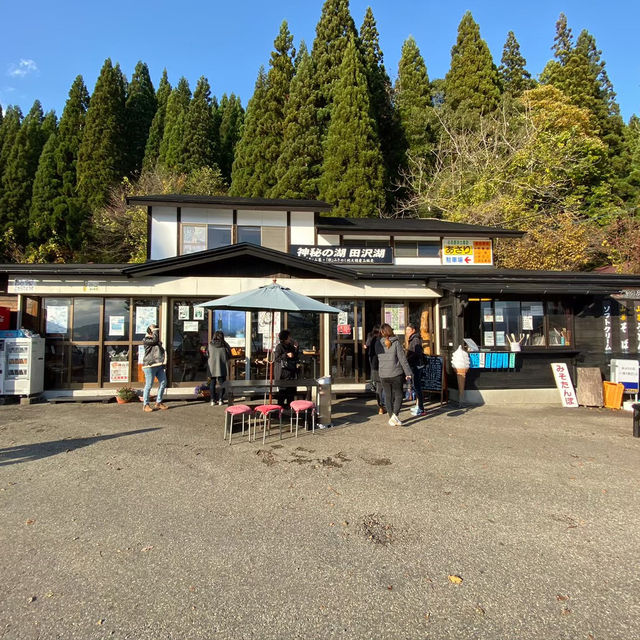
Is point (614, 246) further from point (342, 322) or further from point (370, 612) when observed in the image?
point (370, 612)

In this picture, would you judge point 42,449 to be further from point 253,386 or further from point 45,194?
point 45,194

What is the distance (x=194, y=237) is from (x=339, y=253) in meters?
5.46

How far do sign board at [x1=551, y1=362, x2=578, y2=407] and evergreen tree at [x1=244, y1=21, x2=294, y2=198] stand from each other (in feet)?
78.6

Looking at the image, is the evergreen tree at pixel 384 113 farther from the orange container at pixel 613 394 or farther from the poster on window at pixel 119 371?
the poster on window at pixel 119 371

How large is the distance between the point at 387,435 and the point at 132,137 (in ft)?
133

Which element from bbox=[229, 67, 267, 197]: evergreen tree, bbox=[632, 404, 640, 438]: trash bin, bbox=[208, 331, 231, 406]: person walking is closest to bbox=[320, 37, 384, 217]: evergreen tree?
bbox=[229, 67, 267, 197]: evergreen tree

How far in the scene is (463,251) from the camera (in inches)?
598

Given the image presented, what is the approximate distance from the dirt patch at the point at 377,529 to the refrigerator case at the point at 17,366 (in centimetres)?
909

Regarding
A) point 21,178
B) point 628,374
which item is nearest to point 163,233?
point 628,374

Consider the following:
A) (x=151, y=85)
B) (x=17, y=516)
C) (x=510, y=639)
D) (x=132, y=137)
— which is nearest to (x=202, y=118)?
(x=132, y=137)

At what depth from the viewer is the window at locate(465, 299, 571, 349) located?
34.3 feet

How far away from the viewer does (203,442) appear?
6246 millimetres

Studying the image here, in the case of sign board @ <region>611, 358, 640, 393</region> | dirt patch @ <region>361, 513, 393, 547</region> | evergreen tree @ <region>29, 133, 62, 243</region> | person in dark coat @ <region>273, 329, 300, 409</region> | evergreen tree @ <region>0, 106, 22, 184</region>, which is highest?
evergreen tree @ <region>0, 106, 22, 184</region>

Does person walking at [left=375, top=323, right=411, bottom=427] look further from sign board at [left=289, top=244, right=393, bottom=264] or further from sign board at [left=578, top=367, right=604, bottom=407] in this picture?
sign board at [left=289, top=244, right=393, bottom=264]
